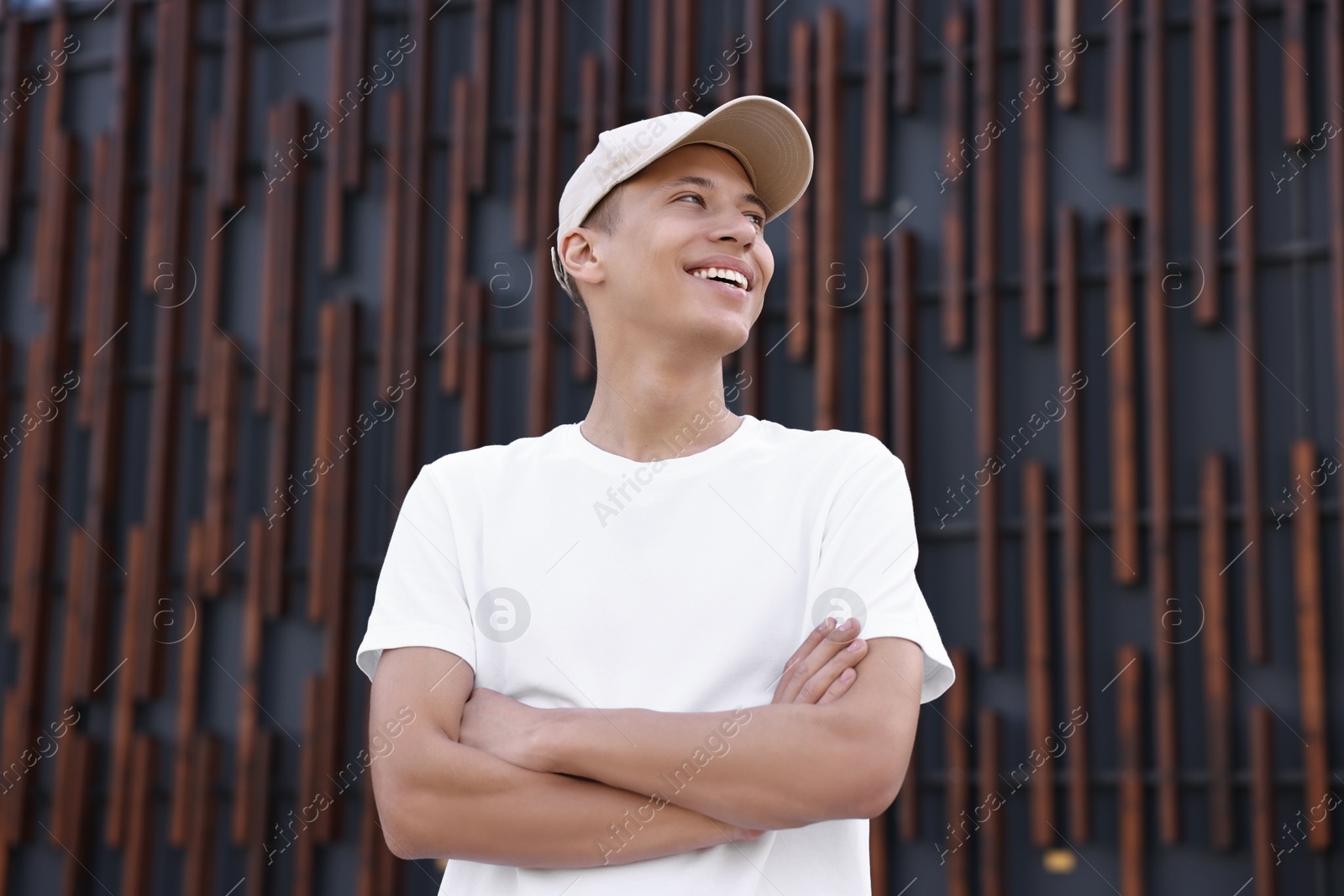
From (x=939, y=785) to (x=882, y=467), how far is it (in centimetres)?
278

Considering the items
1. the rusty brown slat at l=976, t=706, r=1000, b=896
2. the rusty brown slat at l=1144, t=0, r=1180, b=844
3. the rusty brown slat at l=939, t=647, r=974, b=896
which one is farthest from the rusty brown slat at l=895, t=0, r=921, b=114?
the rusty brown slat at l=976, t=706, r=1000, b=896

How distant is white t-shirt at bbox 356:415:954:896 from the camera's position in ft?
4.96

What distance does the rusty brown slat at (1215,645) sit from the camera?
393 cm

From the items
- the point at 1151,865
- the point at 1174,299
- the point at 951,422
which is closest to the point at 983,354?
the point at 951,422

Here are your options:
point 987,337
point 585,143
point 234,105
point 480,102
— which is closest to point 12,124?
point 234,105

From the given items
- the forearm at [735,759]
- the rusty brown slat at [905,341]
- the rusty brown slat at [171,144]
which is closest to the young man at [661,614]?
the forearm at [735,759]

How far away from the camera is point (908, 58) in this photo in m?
4.51

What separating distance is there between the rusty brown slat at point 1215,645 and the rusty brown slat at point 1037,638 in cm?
37

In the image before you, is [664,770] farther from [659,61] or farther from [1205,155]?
[659,61]

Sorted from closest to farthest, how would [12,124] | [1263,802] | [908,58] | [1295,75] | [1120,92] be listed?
[1263,802] → [1295,75] → [1120,92] → [908,58] → [12,124]

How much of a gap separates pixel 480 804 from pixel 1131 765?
295 centimetres

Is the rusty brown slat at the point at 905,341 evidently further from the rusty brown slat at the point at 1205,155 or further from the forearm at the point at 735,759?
the forearm at the point at 735,759

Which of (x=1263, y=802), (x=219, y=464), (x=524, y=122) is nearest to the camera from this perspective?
(x=1263, y=802)

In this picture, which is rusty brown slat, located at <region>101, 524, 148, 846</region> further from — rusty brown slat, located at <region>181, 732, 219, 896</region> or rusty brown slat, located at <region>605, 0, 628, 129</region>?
rusty brown slat, located at <region>605, 0, 628, 129</region>
